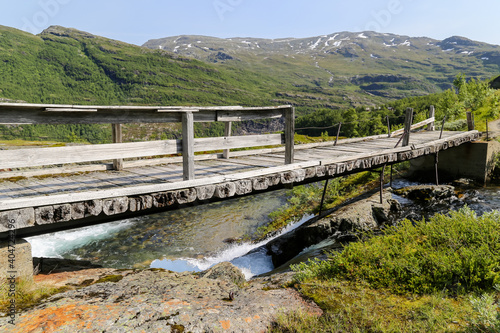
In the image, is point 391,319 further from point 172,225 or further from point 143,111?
point 172,225

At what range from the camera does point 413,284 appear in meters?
5.89

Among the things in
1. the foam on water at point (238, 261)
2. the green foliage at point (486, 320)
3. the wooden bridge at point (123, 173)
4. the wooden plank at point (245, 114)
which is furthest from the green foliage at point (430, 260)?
the foam on water at point (238, 261)

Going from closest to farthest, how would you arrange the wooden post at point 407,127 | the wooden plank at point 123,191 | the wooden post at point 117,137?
the wooden plank at point 123,191
the wooden post at point 117,137
the wooden post at point 407,127

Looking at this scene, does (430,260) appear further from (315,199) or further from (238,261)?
(315,199)

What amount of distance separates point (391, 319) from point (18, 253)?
6.37m

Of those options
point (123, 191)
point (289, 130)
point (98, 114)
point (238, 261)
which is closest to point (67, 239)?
point (238, 261)

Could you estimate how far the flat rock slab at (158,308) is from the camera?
14.5ft

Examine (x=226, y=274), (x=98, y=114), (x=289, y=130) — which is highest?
(x=98, y=114)

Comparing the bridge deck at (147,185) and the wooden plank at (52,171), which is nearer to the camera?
the bridge deck at (147,185)

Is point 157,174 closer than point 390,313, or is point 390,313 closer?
point 390,313

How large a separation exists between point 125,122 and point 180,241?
12.3 m

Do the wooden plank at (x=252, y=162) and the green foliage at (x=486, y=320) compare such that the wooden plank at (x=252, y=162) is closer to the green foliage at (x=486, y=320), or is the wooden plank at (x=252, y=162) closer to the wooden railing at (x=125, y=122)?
the wooden railing at (x=125, y=122)

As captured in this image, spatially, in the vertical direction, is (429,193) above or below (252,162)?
below

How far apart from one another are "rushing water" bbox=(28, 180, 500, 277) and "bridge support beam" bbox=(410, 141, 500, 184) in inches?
55.7
